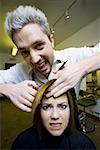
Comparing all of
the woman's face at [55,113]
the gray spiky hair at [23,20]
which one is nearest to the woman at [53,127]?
the woman's face at [55,113]

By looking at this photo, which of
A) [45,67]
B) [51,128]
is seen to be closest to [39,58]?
[45,67]

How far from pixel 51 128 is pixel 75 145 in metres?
0.08

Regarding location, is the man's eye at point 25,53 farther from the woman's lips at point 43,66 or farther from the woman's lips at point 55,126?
the woman's lips at point 55,126

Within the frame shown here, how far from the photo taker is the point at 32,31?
0.35 m

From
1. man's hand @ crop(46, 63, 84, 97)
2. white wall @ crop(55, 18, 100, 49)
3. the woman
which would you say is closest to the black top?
the woman

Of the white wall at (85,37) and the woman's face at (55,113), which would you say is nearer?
the woman's face at (55,113)

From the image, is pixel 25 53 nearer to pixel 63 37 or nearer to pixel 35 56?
pixel 35 56

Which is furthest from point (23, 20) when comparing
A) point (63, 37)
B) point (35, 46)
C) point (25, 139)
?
point (25, 139)

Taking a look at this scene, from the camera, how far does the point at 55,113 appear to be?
373mm

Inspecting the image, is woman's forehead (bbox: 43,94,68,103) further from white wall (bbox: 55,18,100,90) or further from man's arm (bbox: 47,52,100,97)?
white wall (bbox: 55,18,100,90)

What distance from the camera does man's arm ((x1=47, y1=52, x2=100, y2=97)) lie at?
0.34 meters

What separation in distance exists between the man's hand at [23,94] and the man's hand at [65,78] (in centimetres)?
4

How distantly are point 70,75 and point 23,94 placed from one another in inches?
3.9

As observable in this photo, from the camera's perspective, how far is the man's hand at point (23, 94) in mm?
346
